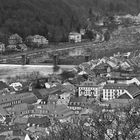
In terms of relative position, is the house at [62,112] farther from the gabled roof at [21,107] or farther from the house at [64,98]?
the house at [64,98]

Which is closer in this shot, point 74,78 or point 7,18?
point 74,78

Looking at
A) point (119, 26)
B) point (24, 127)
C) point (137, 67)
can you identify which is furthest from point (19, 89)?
point (119, 26)

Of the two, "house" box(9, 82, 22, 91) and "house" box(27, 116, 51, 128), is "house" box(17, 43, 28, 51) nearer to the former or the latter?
"house" box(9, 82, 22, 91)

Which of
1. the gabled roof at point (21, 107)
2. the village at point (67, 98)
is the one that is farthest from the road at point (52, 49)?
the gabled roof at point (21, 107)

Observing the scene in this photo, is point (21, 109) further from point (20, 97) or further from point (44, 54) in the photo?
point (44, 54)

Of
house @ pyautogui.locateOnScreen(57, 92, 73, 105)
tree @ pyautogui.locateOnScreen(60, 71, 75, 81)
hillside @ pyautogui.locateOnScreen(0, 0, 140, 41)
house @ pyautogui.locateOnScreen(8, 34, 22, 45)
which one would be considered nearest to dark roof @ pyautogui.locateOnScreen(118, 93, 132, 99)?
house @ pyautogui.locateOnScreen(57, 92, 73, 105)

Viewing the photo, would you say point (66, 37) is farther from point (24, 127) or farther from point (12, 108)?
point (24, 127)
